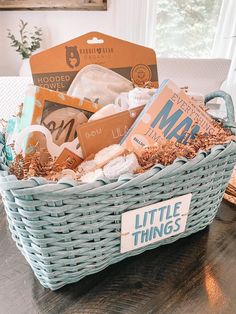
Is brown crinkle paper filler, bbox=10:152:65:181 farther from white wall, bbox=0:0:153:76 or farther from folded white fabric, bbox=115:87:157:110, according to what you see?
white wall, bbox=0:0:153:76

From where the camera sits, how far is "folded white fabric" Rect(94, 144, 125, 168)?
446 millimetres

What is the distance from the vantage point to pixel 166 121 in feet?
1.64

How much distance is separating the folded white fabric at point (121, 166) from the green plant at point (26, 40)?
96.9 inches

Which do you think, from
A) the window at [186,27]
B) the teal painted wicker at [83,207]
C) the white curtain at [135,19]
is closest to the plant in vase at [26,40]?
the white curtain at [135,19]

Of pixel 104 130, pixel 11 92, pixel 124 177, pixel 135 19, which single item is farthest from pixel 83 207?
pixel 135 19

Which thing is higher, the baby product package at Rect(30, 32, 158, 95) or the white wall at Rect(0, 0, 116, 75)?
the baby product package at Rect(30, 32, 158, 95)

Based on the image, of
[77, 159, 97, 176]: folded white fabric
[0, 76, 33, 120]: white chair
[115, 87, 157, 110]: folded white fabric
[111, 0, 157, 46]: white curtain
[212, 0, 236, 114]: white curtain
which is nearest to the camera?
[77, 159, 97, 176]: folded white fabric

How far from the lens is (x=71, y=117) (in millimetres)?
522

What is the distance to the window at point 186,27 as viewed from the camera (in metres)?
2.42

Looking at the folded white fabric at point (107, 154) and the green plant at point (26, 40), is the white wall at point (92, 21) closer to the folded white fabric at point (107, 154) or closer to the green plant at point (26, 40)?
the green plant at point (26, 40)

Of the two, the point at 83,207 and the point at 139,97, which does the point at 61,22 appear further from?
the point at 83,207

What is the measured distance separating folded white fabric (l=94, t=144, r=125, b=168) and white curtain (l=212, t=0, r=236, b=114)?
6.87 feet

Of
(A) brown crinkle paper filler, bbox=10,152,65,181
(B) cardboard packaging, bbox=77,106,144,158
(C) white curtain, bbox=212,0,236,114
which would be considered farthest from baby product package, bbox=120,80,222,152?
(C) white curtain, bbox=212,0,236,114

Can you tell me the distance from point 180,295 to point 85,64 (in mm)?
527
